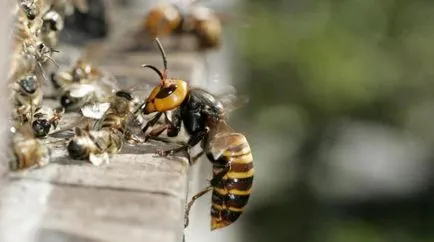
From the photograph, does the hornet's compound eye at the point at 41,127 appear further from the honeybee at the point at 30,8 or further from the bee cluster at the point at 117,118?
the honeybee at the point at 30,8

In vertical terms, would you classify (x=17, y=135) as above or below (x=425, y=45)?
above

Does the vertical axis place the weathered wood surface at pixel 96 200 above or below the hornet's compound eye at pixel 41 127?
above

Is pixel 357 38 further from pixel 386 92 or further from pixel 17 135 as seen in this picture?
pixel 17 135

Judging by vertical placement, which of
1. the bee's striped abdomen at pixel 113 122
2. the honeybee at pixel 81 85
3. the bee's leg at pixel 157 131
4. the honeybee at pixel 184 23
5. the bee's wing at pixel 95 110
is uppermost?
the bee's striped abdomen at pixel 113 122

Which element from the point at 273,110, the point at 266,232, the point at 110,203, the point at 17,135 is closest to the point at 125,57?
the point at 17,135

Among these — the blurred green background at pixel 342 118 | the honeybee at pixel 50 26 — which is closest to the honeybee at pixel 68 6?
the honeybee at pixel 50 26

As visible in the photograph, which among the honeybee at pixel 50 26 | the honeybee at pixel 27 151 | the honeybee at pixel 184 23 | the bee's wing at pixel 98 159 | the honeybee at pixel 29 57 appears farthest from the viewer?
the honeybee at pixel 184 23

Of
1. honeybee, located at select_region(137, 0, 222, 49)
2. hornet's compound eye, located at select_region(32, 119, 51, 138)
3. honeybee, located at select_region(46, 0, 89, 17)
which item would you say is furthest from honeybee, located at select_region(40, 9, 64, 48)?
honeybee, located at select_region(137, 0, 222, 49)
